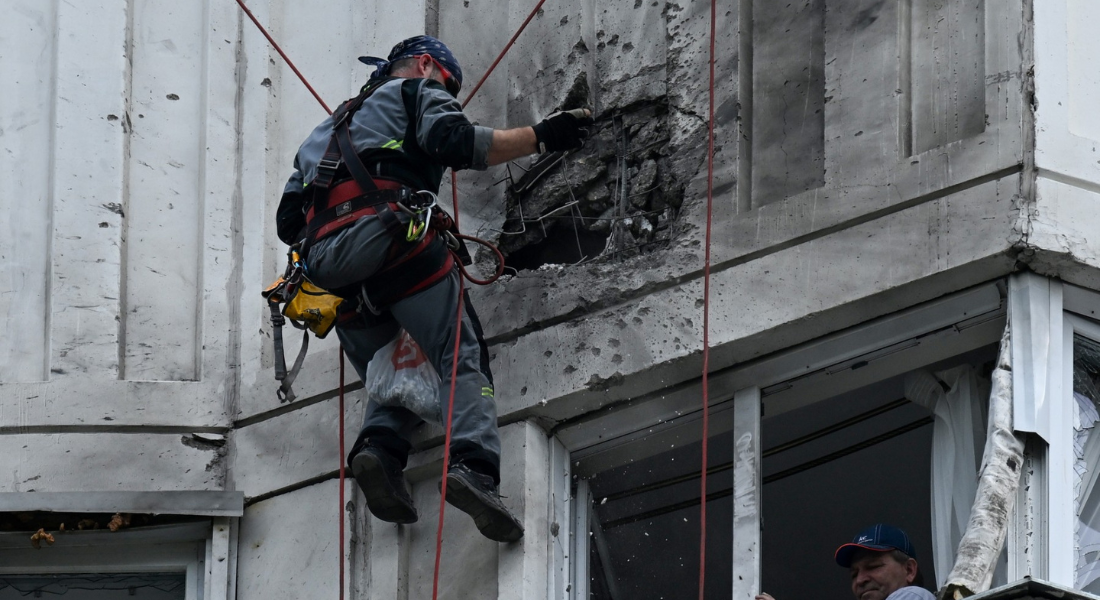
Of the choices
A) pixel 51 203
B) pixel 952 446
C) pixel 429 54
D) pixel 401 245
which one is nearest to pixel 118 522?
pixel 51 203

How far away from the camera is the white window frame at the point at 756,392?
283 inches

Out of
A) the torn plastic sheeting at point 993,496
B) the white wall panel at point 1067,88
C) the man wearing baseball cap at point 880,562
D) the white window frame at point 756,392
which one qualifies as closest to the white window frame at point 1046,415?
the torn plastic sheeting at point 993,496

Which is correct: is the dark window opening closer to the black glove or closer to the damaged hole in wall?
the damaged hole in wall

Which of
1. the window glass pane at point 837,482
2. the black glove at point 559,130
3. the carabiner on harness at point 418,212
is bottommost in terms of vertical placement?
the window glass pane at point 837,482

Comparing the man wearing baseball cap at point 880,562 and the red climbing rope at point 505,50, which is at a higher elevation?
the red climbing rope at point 505,50

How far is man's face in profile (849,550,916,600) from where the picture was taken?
755 centimetres

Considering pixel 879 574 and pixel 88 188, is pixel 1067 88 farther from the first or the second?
pixel 88 188

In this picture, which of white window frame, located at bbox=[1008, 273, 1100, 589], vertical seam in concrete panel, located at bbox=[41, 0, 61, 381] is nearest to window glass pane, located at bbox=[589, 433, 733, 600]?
white window frame, located at bbox=[1008, 273, 1100, 589]

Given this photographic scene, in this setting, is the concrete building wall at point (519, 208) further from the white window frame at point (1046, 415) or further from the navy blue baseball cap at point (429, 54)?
the navy blue baseball cap at point (429, 54)

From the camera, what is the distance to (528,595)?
7.41 metres

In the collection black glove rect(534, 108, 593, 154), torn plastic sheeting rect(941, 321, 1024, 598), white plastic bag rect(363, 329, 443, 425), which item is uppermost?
black glove rect(534, 108, 593, 154)

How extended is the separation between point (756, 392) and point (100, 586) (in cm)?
259

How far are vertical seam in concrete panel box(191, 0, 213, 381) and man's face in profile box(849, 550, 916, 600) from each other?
8.51 ft

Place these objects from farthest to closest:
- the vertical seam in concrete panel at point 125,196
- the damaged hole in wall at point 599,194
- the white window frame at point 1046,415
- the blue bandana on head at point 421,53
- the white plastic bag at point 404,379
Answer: the vertical seam in concrete panel at point 125,196
the damaged hole in wall at point 599,194
the blue bandana on head at point 421,53
the white plastic bag at point 404,379
the white window frame at point 1046,415
